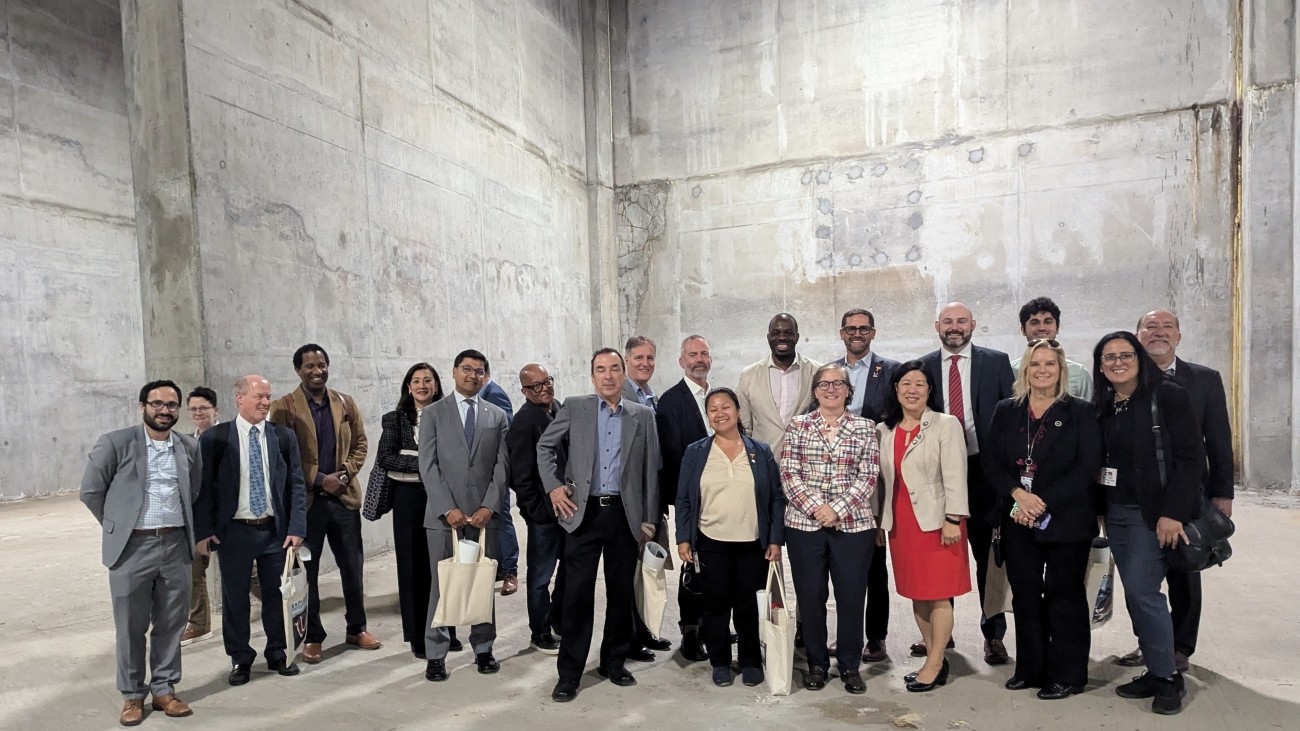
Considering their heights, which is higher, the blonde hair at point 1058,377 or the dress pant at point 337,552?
the blonde hair at point 1058,377

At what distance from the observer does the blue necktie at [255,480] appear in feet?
12.2

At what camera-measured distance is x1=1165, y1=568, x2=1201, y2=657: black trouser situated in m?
3.55

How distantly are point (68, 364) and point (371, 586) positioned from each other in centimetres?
727

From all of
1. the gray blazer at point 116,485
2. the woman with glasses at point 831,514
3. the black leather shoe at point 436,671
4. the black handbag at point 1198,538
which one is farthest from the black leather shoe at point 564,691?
the black handbag at point 1198,538

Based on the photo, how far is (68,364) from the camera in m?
10.0

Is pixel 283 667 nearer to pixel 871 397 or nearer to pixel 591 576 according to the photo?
pixel 591 576

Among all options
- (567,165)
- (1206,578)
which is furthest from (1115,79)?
(567,165)

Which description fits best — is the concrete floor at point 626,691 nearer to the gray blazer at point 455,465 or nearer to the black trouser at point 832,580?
the black trouser at point 832,580

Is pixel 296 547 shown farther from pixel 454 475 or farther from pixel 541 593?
pixel 541 593

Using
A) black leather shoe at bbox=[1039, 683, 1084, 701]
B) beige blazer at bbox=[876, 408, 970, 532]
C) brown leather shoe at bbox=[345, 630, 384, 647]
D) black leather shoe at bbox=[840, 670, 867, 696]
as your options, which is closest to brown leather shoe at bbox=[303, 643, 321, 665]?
brown leather shoe at bbox=[345, 630, 384, 647]

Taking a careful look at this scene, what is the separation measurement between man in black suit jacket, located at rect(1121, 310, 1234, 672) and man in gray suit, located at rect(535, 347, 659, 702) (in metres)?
2.45

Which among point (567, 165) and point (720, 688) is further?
point (567, 165)

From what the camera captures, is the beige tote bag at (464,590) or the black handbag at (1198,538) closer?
the black handbag at (1198,538)

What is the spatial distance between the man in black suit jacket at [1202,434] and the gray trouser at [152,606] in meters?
4.46
